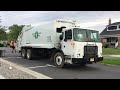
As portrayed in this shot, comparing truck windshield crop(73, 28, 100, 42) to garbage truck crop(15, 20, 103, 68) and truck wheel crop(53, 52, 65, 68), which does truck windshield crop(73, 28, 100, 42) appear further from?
truck wheel crop(53, 52, 65, 68)

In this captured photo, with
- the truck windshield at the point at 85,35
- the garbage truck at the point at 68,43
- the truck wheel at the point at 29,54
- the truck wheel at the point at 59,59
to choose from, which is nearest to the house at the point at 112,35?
the truck wheel at the point at 29,54

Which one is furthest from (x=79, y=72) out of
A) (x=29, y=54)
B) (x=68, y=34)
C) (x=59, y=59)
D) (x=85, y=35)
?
(x=29, y=54)

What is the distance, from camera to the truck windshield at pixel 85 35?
45.4ft

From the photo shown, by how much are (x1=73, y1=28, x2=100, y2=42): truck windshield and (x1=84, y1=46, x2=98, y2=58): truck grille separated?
0.47 m

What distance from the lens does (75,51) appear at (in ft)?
44.3

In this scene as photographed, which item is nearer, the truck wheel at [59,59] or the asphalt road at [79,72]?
the asphalt road at [79,72]

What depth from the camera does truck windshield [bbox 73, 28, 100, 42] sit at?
45.4 ft

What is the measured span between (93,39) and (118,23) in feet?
116

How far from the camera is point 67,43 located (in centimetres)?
1420

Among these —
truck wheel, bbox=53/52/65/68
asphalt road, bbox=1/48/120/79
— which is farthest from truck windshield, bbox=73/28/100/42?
asphalt road, bbox=1/48/120/79

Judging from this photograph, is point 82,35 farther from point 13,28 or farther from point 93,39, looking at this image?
point 13,28

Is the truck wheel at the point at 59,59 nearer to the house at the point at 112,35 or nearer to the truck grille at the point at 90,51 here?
the truck grille at the point at 90,51

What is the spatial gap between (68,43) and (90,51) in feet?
4.59
